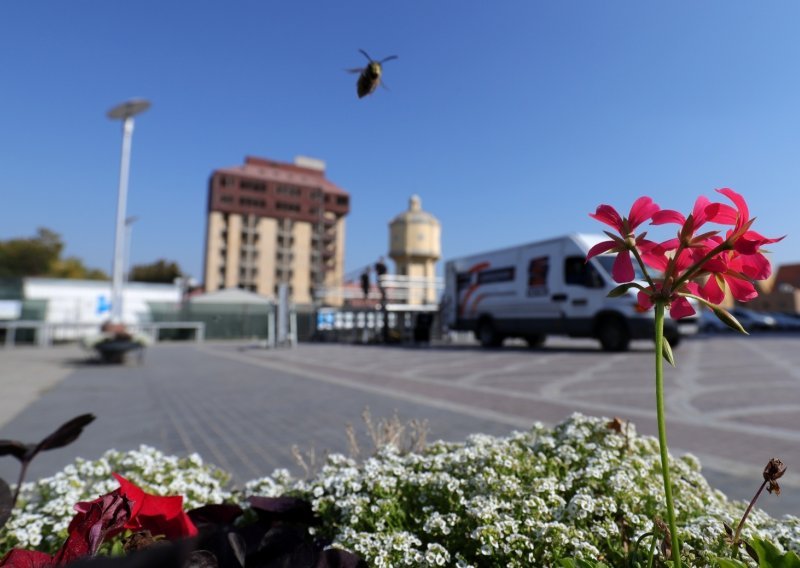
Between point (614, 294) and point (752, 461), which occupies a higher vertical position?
point (614, 294)

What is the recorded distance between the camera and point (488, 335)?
16.8 m

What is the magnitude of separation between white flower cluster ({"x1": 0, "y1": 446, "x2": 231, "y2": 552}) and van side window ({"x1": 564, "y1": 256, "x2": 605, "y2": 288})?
1189 centimetres

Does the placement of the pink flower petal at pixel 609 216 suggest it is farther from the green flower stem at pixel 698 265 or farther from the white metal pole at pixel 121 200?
the white metal pole at pixel 121 200

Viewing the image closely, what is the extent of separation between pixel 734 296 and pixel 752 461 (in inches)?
140

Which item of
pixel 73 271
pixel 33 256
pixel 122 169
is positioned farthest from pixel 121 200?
pixel 73 271

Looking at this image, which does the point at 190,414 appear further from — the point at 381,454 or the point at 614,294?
the point at 614,294

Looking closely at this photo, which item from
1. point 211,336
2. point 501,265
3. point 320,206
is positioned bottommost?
point 211,336

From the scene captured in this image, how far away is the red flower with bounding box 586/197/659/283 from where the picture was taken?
2.94 feet

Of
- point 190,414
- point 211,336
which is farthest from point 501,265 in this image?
point 211,336

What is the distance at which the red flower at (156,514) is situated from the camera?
1.10 metres

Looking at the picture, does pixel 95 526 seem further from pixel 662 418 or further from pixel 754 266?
pixel 754 266

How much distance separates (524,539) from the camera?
1225 millimetres

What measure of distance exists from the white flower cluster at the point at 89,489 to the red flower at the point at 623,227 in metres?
1.71

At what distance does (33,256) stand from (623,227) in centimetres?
5465
